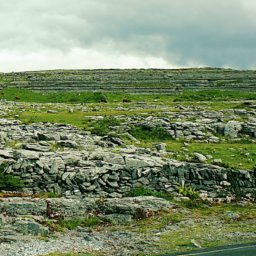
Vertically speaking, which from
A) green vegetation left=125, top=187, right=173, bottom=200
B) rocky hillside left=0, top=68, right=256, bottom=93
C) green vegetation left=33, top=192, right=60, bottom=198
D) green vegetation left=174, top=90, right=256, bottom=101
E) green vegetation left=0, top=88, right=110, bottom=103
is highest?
rocky hillside left=0, top=68, right=256, bottom=93

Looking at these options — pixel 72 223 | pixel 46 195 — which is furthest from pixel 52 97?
pixel 72 223

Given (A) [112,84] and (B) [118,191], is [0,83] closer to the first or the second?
(A) [112,84]

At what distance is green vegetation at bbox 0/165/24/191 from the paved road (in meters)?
14.2

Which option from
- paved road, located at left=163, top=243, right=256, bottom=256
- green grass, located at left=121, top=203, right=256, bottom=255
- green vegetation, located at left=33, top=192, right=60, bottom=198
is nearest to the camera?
paved road, located at left=163, top=243, right=256, bottom=256

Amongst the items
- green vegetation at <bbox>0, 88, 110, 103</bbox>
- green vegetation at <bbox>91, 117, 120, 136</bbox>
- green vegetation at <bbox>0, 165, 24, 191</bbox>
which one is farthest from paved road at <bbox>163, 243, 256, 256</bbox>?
green vegetation at <bbox>0, 88, 110, 103</bbox>

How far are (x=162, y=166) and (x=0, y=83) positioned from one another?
82.5 metres

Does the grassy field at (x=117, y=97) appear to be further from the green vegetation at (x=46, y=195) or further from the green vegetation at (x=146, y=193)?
the green vegetation at (x=46, y=195)

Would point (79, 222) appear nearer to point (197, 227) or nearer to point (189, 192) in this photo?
point (197, 227)

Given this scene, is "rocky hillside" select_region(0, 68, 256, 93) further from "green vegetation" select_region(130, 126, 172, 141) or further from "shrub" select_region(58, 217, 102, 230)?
"shrub" select_region(58, 217, 102, 230)

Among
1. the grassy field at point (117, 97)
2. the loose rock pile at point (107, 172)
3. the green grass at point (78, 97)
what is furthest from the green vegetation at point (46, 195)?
the green grass at point (78, 97)

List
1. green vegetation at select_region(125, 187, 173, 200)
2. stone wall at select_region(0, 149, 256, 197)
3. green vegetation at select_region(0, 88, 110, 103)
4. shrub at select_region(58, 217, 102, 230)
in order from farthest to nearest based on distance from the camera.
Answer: green vegetation at select_region(0, 88, 110, 103) → stone wall at select_region(0, 149, 256, 197) → green vegetation at select_region(125, 187, 173, 200) → shrub at select_region(58, 217, 102, 230)

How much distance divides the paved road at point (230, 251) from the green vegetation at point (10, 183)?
1418cm

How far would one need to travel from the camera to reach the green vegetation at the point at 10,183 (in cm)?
3519

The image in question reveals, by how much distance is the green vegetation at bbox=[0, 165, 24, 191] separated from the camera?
35188mm
